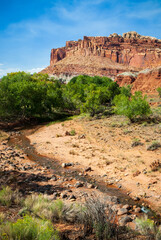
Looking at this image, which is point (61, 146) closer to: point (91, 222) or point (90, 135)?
point (90, 135)

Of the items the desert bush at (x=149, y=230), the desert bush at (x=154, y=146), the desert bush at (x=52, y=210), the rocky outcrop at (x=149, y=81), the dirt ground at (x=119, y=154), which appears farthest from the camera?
the rocky outcrop at (x=149, y=81)

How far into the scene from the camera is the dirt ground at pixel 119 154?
789 cm

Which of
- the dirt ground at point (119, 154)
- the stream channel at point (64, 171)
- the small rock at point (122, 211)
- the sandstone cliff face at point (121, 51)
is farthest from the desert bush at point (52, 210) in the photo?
the sandstone cliff face at point (121, 51)

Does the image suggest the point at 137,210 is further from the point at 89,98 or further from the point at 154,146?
the point at 89,98

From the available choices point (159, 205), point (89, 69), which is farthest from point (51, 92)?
point (89, 69)

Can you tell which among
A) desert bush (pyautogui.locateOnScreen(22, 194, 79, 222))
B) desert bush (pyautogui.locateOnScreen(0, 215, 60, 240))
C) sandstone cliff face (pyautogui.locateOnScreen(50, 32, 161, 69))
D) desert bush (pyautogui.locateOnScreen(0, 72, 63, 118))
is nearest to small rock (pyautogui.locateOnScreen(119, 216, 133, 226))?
desert bush (pyautogui.locateOnScreen(22, 194, 79, 222))

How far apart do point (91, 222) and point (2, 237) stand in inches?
77.8

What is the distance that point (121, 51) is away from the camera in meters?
145

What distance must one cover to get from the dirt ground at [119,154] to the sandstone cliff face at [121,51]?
131 meters

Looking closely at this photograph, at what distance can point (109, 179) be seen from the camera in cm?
877

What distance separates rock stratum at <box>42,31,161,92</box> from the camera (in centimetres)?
11604

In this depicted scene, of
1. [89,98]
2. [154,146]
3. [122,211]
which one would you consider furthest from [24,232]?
[89,98]

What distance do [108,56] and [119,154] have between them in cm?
14118

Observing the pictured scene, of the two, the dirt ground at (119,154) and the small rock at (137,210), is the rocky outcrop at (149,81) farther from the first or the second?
the small rock at (137,210)
